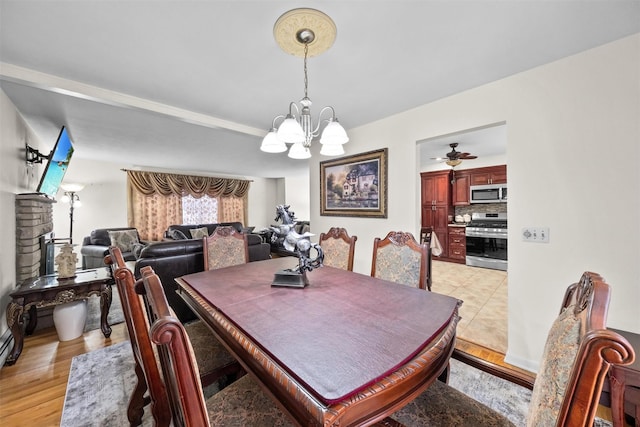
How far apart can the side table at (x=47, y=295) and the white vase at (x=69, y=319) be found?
0.12 m

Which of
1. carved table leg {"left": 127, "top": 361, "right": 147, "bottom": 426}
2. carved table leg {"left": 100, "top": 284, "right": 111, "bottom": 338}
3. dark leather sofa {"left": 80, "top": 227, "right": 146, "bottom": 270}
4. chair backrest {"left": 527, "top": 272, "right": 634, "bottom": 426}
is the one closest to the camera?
chair backrest {"left": 527, "top": 272, "right": 634, "bottom": 426}

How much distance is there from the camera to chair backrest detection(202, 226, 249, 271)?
8.08 ft

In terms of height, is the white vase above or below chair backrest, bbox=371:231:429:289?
below

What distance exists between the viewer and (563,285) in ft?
6.02

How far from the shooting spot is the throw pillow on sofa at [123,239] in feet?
17.0

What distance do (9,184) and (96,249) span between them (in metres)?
2.92

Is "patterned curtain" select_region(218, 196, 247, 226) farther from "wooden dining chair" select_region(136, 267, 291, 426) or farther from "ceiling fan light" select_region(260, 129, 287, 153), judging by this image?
"wooden dining chair" select_region(136, 267, 291, 426)

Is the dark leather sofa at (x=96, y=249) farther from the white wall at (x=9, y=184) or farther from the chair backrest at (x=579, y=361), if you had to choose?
the chair backrest at (x=579, y=361)

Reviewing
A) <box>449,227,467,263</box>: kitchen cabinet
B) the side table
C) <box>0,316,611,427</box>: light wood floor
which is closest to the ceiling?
the side table

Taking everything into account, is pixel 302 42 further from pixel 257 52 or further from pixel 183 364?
pixel 183 364

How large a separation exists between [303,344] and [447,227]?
5.68 meters

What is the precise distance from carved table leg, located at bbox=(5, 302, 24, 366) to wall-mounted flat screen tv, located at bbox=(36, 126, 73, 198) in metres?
1.54

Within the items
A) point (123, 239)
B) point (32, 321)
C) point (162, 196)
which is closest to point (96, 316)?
point (32, 321)

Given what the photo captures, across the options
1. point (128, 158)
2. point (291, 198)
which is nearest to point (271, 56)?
point (128, 158)
